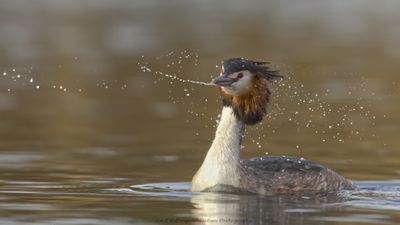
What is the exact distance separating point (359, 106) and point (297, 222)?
1218 cm

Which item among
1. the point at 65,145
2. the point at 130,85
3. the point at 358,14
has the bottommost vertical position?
the point at 65,145

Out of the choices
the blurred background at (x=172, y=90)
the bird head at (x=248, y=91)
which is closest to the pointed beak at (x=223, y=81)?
the bird head at (x=248, y=91)

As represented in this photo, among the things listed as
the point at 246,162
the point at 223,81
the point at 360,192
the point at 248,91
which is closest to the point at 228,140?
the point at 246,162

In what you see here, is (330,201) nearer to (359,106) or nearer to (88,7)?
(359,106)

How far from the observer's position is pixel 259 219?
14.7 meters

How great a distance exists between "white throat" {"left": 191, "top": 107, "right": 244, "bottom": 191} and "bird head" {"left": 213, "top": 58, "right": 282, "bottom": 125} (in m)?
0.11

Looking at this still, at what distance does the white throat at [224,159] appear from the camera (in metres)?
16.9

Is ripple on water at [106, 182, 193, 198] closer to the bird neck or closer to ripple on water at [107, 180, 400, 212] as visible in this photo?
ripple on water at [107, 180, 400, 212]

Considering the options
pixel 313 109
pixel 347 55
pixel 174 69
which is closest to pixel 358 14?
pixel 347 55

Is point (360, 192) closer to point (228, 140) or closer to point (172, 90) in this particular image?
point (228, 140)

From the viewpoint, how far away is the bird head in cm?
1725

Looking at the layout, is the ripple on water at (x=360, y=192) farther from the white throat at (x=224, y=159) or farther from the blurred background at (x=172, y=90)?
the blurred background at (x=172, y=90)

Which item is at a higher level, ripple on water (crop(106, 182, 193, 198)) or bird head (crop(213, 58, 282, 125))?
bird head (crop(213, 58, 282, 125))

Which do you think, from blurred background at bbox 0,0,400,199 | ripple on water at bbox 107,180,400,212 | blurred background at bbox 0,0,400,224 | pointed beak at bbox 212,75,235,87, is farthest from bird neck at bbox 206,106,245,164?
blurred background at bbox 0,0,400,199
